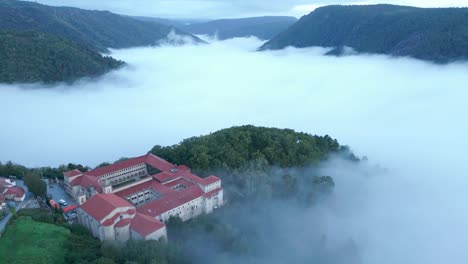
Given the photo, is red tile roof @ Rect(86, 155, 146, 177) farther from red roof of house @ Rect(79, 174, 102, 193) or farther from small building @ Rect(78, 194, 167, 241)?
small building @ Rect(78, 194, 167, 241)

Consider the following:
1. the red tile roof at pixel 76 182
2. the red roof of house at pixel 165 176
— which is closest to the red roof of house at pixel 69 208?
the red tile roof at pixel 76 182

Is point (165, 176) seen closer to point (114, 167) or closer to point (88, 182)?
point (114, 167)

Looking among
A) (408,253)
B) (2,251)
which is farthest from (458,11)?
(2,251)

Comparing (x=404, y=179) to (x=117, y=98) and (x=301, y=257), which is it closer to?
(x=301, y=257)

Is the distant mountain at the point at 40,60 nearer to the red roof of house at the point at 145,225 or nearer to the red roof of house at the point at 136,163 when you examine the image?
the red roof of house at the point at 136,163

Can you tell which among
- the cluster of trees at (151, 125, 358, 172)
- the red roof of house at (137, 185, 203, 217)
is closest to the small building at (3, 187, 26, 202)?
the red roof of house at (137, 185, 203, 217)
